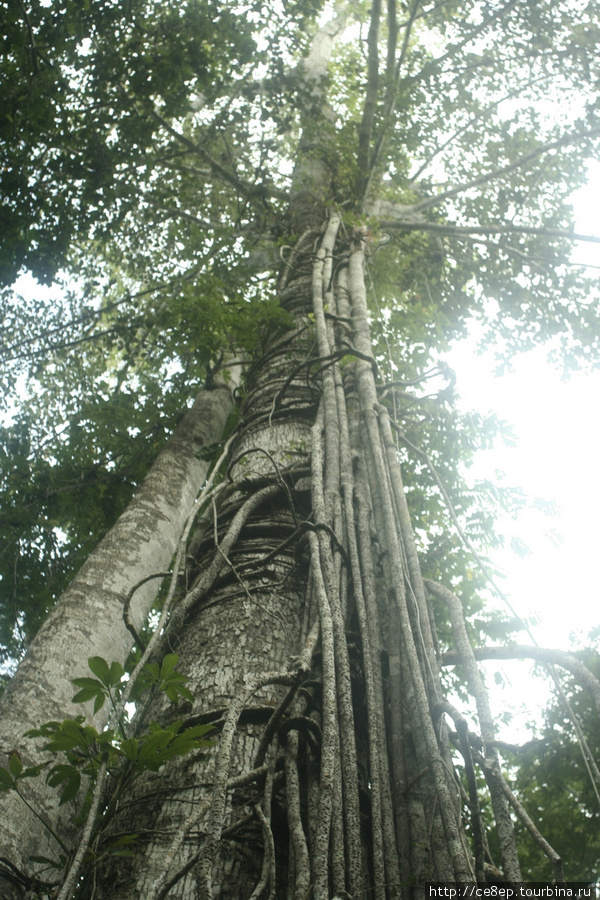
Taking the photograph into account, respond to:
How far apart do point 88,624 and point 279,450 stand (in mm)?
986

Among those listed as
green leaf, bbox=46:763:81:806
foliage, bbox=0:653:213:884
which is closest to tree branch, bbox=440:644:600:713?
foliage, bbox=0:653:213:884

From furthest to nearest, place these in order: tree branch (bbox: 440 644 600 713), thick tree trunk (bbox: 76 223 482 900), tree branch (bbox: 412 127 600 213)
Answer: tree branch (bbox: 412 127 600 213)
tree branch (bbox: 440 644 600 713)
thick tree trunk (bbox: 76 223 482 900)

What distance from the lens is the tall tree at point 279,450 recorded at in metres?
1.32

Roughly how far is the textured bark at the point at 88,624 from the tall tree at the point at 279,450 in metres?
0.01

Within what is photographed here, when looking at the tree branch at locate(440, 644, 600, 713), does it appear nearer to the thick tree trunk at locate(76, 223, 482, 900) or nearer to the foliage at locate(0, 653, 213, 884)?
the thick tree trunk at locate(76, 223, 482, 900)

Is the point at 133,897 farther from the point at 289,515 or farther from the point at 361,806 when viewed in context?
the point at 289,515

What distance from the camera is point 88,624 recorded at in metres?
2.27

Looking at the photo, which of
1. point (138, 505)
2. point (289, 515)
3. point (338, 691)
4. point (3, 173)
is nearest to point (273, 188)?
point (3, 173)

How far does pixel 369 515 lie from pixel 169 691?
916 millimetres

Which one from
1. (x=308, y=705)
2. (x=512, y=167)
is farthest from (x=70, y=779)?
(x=512, y=167)

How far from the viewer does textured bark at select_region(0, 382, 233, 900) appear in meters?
1.63

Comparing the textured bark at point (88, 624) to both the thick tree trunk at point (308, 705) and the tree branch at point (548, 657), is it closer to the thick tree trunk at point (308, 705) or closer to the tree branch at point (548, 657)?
the thick tree trunk at point (308, 705)

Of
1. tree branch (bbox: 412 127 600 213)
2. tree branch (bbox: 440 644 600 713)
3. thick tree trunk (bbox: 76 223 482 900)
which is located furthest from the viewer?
tree branch (bbox: 412 127 600 213)

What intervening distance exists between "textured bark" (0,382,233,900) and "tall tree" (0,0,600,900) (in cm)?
1
